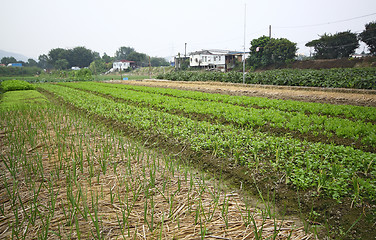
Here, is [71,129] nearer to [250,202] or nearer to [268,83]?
[250,202]

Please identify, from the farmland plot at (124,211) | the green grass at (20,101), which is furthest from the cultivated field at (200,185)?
the green grass at (20,101)

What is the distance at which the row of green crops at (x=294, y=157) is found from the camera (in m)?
3.62

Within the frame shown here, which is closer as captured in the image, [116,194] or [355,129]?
[116,194]

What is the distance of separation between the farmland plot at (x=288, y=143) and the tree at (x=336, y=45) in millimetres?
31196

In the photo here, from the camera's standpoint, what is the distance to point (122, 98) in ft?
50.1

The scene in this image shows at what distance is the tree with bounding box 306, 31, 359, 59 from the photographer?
33.2 m

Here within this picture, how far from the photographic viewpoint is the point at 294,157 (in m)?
4.72

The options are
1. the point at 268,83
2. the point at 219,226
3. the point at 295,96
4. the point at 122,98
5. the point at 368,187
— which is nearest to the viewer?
the point at 219,226

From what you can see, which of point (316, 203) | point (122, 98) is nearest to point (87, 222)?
point (316, 203)

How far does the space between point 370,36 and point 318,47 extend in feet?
24.5

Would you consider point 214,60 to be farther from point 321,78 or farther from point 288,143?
point 288,143

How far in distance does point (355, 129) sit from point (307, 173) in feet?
11.4

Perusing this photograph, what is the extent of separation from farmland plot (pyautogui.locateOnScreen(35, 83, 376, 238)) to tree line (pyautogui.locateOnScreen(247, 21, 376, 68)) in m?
29.6

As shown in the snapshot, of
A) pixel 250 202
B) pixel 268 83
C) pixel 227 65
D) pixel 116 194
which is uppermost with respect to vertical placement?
pixel 227 65
